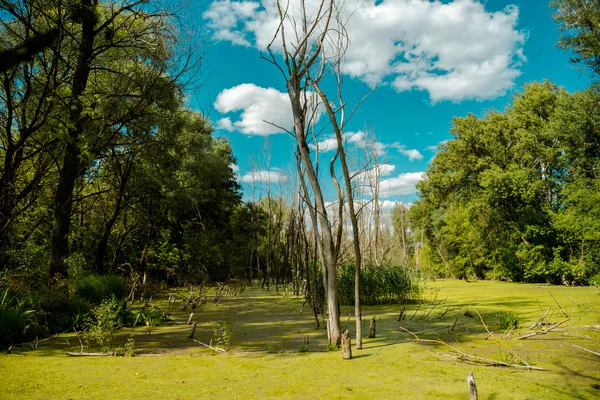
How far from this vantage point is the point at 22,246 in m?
7.52

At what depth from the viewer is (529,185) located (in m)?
16.2

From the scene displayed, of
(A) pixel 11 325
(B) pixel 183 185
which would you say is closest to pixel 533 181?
(B) pixel 183 185

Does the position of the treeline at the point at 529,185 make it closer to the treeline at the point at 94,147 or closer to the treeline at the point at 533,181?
the treeline at the point at 533,181

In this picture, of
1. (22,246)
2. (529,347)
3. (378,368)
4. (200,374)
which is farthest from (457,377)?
(22,246)

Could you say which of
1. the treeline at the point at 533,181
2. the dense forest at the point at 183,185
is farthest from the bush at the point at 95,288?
the treeline at the point at 533,181

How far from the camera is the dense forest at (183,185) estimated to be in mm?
6309

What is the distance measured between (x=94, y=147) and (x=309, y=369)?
20.3 ft

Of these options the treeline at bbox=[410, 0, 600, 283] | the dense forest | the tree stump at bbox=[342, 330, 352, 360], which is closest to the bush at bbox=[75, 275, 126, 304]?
the dense forest

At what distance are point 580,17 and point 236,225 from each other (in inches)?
678

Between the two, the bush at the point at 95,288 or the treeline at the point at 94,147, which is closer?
the treeline at the point at 94,147

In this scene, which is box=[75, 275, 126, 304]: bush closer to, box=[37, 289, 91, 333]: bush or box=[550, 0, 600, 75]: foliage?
box=[37, 289, 91, 333]: bush

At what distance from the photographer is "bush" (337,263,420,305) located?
975 cm

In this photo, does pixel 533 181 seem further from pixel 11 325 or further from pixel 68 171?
pixel 11 325

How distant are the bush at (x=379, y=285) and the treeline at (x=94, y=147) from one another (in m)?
5.07
